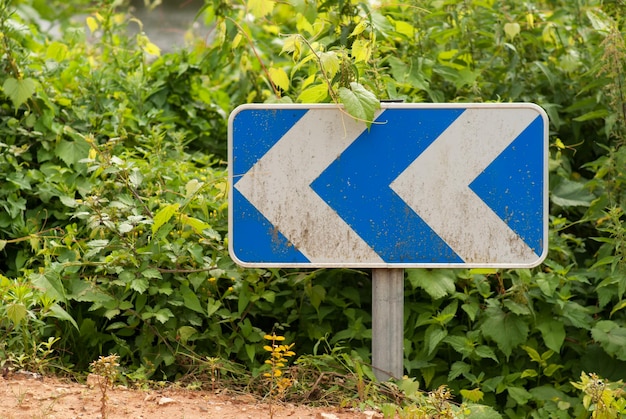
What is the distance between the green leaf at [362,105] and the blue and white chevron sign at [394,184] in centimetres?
4

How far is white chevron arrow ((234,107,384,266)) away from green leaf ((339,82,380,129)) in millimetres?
46

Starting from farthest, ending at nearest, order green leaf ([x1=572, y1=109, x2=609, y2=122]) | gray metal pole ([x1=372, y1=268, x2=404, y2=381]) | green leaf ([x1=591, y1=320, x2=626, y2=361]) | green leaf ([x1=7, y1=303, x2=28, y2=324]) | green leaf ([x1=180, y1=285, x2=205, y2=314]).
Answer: green leaf ([x1=572, y1=109, x2=609, y2=122])
green leaf ([x1=591, y1=320, x2=626, y2=361])
green leaf ([x1=180, y1=285, x2=205, y2=314])
green leaf ([x1=7, y1=303, x2=28, y2=324])
gray metal pole ([x1=372, y1=268, x2=404, y2=381])

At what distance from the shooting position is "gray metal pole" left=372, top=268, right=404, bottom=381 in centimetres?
278

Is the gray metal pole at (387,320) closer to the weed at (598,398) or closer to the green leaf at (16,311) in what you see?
the weed at (598,398)

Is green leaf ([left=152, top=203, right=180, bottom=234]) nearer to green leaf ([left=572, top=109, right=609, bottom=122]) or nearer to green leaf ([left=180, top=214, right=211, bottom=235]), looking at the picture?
green leaf ([left=180, top=214, right=211, bottom=235])

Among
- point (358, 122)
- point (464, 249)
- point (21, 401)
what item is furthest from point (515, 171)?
point (21, 401)

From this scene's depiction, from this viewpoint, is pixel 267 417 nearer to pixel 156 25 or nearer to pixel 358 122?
pixel 358 122

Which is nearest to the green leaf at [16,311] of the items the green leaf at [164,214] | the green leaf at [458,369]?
the green leaf at [164,214]

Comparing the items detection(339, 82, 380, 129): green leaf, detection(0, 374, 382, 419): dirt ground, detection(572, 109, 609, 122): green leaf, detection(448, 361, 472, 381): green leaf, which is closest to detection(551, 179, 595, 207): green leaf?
detection(572, 109, 609, 122): green leaf

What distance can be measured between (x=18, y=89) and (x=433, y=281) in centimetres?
199

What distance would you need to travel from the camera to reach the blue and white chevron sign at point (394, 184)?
269cm

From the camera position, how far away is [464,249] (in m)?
2.71

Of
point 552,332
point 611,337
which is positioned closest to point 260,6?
point 552,332

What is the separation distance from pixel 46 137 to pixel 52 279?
1041 millimetres
